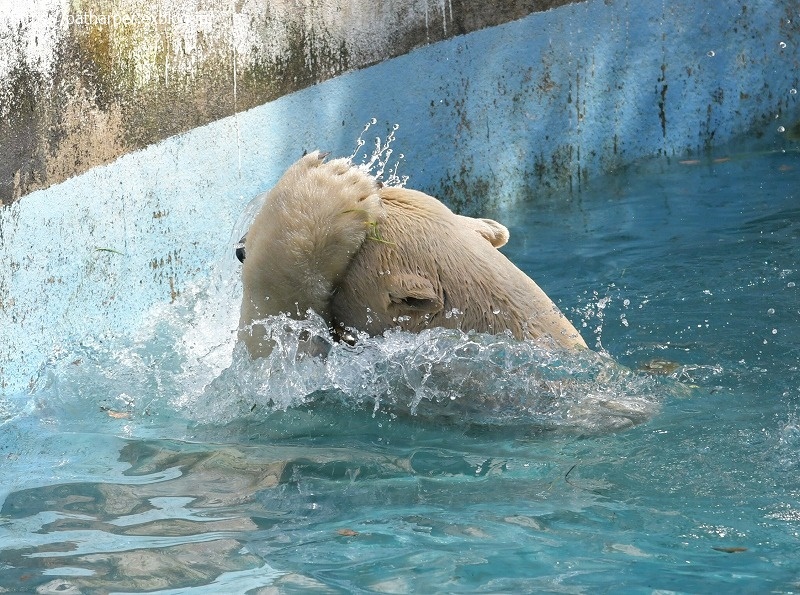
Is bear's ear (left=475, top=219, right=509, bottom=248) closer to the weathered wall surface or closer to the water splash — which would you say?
the water splash

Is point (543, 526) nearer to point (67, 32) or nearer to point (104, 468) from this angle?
point (104, 468)

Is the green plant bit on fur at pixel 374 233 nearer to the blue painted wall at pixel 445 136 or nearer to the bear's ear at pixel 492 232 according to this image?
the bear's ear at pixel 492 232

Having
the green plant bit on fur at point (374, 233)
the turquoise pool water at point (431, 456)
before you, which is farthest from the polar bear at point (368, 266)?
the turquoise pool water at point (431, 456)

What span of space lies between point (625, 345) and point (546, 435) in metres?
1.62

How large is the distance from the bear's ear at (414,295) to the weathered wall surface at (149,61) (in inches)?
120

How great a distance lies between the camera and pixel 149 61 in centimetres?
653

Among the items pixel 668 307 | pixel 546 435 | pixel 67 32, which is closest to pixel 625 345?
pixel 668 307

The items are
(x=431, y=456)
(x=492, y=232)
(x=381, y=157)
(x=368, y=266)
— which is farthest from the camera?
(x=381, y=157)

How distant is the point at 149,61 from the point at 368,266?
3.23 metres

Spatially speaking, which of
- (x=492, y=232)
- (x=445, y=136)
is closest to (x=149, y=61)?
(x=445, y=136)

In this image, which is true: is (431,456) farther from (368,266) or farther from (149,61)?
(149,61)

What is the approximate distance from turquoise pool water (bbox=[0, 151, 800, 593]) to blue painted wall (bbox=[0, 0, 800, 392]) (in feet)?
1.47

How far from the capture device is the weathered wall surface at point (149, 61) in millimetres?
6066

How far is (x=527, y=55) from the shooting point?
8.02 meters
